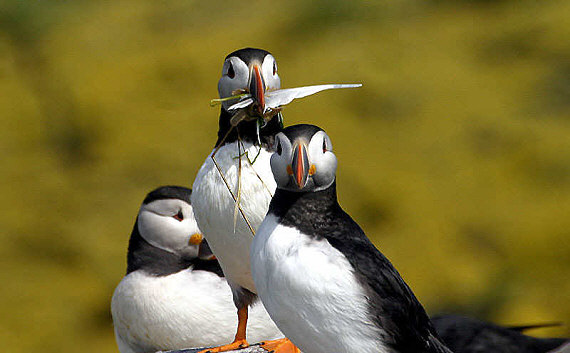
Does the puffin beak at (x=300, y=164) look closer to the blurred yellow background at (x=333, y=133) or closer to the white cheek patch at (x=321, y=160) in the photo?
the white cheek patch at (x=321, y=160)

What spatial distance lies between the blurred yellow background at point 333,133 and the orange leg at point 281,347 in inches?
138

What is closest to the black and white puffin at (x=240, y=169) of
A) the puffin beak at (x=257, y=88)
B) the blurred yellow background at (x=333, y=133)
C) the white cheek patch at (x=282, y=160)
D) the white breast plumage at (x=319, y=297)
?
the puffin beak at (x=257, y=88)

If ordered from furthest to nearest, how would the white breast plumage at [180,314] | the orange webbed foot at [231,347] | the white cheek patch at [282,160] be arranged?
the white breast plumage at [180,314], the orange webbed foot at [231,347], the white cheek patch at [282,160]

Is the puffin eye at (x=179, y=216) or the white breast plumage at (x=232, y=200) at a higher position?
the white breast plumage at (x=232, y=200)

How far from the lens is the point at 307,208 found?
193 cm

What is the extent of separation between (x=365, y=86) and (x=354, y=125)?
40 centimetres

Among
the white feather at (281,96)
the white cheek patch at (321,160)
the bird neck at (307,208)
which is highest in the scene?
the white feather at (281,96)

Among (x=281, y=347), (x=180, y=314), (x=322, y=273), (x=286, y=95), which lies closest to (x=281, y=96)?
(x=286, y=95)

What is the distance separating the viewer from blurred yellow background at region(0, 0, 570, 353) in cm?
604

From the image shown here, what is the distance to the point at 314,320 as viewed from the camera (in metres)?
1.81

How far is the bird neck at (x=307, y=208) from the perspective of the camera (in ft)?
6.31

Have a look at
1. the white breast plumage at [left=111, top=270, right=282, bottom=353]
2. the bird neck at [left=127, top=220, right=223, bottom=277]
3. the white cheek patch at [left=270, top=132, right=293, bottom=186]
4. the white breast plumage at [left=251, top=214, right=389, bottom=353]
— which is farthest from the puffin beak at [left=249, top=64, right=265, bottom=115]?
the bird neck at [left=127, top=220, right=223, bottom=277]

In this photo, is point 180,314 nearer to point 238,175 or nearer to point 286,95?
point 238,175

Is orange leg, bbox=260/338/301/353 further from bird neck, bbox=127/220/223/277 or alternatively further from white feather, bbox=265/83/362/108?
bird neck, bbox=127/220/223/277
